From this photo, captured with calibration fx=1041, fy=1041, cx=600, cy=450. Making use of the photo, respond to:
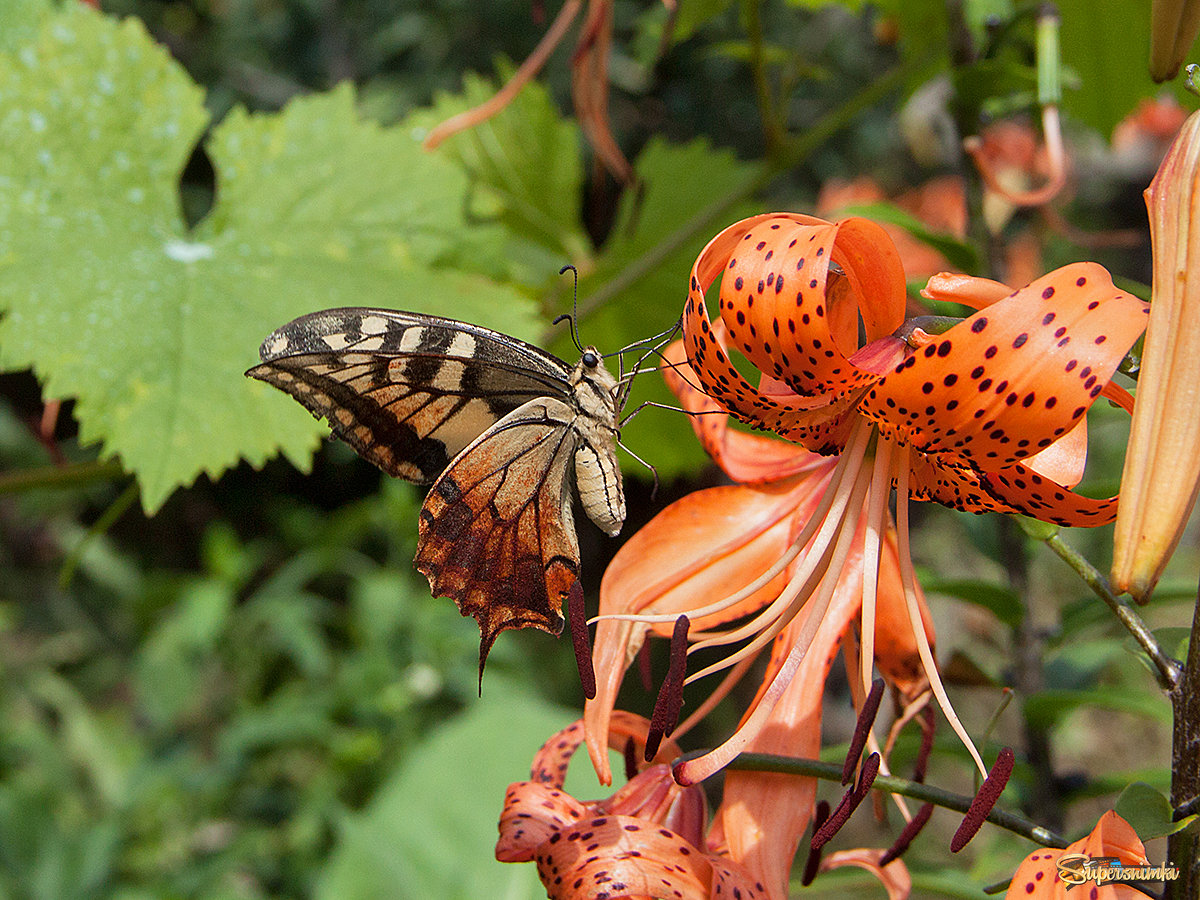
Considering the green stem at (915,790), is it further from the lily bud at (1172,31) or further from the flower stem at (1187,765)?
the lily bud at (1172,31)

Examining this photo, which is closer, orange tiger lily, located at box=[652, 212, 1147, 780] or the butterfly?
orange tiger lily, located at box=[652, 212, 1147, 780]

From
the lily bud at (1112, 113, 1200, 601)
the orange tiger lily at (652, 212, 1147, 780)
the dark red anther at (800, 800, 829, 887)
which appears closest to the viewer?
the lily bud at (1112, 113, 1200, 601)

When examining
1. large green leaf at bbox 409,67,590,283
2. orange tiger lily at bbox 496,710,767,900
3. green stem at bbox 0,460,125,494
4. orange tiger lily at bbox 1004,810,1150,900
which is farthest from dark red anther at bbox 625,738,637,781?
large green leaf at bbox 409,67,590,283

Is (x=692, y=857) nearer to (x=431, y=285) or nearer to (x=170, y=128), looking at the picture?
(x=431, y=285)

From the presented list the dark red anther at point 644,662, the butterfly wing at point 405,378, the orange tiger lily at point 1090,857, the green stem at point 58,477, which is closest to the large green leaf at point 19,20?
the green stem at point 58,477

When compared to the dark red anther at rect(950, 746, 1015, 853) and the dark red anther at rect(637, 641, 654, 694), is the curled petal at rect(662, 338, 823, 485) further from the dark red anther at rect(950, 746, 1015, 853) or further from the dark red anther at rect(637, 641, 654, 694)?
the dark red anther at rect(950, 746, 1015, 853)

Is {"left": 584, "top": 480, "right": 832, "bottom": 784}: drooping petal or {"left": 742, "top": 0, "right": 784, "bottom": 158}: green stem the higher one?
{"left": 742, "top": 0, "right": 784, "bottom": 158}: green stem

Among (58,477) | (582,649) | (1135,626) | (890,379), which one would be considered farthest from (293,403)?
(1135,626)
